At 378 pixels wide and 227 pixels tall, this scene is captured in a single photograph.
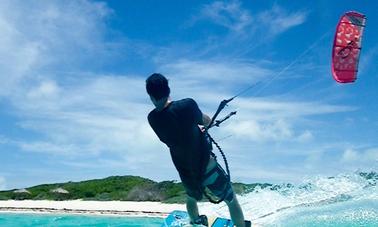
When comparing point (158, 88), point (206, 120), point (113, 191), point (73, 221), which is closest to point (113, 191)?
point (113, 191)

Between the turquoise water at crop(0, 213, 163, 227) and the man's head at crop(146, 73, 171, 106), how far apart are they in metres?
12.5

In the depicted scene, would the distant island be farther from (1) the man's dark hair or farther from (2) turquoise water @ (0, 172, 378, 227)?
(1) the man's dark hair

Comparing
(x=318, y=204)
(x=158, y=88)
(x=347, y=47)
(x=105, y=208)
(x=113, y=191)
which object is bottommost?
(x=318, y=204)

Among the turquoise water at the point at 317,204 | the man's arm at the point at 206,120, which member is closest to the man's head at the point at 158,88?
the man's arm at the point at 206,120

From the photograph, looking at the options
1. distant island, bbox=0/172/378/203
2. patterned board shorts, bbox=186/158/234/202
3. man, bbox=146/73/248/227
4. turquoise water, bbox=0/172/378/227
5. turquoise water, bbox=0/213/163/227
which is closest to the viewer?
man, bbox=146/73/248/227

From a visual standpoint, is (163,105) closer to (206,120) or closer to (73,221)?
(206,120)

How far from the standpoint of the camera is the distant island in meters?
30.6

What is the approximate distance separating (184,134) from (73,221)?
15.8 meters

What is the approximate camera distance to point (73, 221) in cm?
2203

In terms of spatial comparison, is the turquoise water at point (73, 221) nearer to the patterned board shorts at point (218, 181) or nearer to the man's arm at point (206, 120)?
the patterned board shorts at point (218, 181)

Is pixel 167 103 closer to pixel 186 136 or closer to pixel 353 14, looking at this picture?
pixel 186 136

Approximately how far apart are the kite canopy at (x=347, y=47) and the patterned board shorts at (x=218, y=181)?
329cm

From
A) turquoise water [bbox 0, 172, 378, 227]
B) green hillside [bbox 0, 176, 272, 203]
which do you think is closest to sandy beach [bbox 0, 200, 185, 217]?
green hillside [bbox 0, 176, 272, 203]

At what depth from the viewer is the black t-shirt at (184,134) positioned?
7.48m
